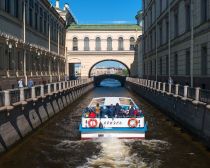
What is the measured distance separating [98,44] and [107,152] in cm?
8239

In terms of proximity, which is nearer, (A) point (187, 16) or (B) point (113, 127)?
(B) point (113, 127)

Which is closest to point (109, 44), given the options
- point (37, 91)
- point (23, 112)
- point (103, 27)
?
point (103, 27)

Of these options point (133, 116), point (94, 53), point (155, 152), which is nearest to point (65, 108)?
point (133, 116)

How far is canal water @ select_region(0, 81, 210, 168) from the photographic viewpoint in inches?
707

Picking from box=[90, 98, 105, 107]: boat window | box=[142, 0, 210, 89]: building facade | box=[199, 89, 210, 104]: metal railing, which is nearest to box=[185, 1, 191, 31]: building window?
box=[142, 0, 210, 89]: building facade

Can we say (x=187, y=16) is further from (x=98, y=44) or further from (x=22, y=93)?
(x=98, y=44)

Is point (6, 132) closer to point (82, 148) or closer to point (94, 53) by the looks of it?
point (82, 148)

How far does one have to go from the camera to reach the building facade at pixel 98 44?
99312 millimetres

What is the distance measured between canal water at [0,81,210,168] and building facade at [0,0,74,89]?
41.0 ft

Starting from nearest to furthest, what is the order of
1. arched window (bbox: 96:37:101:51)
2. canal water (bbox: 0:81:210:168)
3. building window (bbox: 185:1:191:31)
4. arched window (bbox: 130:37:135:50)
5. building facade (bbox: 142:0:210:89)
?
canal water (bbox: 0:81:210:168) → building facade (bbox: 142:0:210:89) → building window (bbox: 185:1:191:31) → arched window (bbox: 96:37:101:51) → arched window (bbox: 130:37:135:50)

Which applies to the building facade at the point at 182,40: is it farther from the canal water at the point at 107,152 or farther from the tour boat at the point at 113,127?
the tour boat at the point at 113,127

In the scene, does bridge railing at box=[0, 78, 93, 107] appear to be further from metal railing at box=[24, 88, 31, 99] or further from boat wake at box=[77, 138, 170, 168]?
boat wake at box=[77, 138, 170, 168]

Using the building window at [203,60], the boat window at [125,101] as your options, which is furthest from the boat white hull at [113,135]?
the building window at [203,60]

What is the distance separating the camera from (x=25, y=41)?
43688 millimetres
